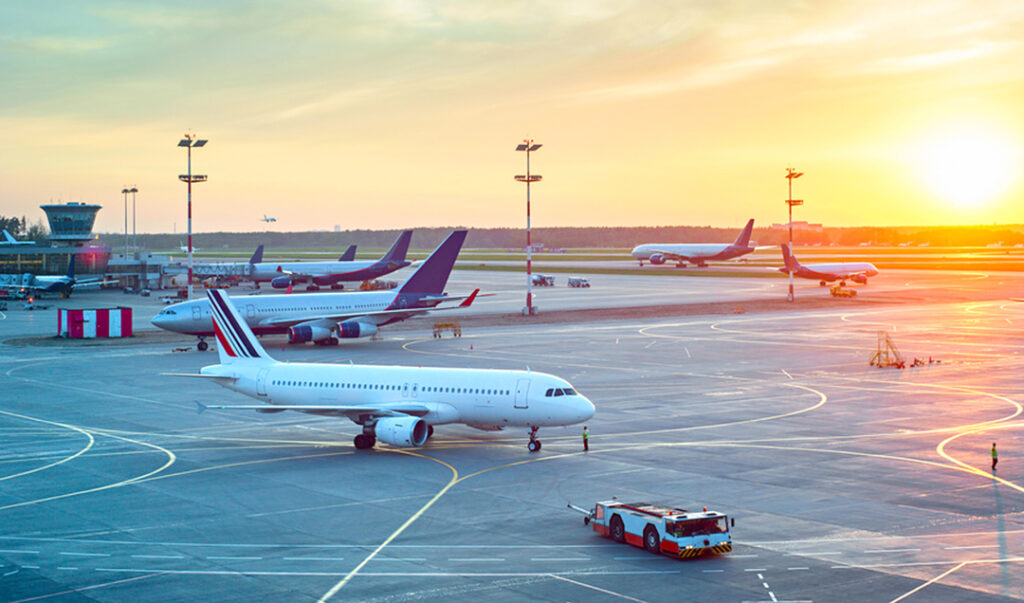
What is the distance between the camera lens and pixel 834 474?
40.9m

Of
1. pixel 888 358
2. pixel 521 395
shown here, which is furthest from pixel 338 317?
pixel 521 395

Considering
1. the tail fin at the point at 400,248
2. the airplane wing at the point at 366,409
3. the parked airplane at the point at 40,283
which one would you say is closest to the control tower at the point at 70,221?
the parked airplane at the point at 40,283

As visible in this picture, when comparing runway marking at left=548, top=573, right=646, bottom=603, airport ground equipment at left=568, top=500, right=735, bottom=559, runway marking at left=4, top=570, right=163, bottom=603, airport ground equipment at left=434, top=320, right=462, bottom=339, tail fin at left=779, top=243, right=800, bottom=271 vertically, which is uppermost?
tail fin at left=779, top=243, right=800, bottom=271

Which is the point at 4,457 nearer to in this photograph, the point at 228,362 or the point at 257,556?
the point at 228,362

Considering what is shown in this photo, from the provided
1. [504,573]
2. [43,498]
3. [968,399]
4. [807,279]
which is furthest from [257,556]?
[807,279]

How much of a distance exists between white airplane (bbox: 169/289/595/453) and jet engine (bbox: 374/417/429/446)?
0.04 m

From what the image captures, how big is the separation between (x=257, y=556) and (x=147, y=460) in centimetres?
1672

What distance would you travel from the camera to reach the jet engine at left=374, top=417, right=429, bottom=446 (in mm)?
44094

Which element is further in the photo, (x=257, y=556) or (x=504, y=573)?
(x=257, y=556)

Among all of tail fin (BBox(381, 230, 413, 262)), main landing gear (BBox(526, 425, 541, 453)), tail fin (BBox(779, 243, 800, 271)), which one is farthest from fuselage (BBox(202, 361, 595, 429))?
tail fin (BBox(381, 230, 413, 262))

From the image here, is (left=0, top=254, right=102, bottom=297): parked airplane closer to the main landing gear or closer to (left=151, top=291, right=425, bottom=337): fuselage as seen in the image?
(left=151, top=291, right=425, bottom=337): fuselage

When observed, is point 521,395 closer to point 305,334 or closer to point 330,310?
point 305,334

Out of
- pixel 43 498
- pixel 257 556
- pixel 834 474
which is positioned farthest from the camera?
pixel 834 474

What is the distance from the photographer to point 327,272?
16400 cm
